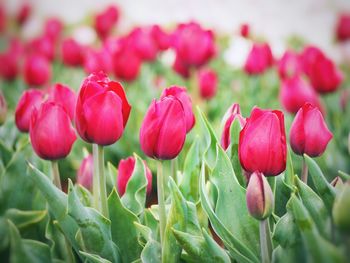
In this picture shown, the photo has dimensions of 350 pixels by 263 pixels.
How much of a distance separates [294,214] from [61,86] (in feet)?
2.21

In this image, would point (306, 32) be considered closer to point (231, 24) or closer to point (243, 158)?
point (231, 24)

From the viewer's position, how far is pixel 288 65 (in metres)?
2.26

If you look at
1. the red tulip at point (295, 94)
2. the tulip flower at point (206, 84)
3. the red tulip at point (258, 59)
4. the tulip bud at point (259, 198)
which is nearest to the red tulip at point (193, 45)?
the tulip flower at point (206, 84)

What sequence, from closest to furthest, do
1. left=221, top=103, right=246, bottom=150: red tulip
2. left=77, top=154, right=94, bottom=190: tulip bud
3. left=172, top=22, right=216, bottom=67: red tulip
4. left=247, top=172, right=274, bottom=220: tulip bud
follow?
left=247, top=172, right=274, bottom=220: tulip bud → left=221, top=103, right=246, bottom=150: red tulip → left=77, top=154, right=94, bottom=190: tulip bud → left=172, top=22, right=216, bottom=67: red tulip

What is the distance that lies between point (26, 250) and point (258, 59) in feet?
4.99

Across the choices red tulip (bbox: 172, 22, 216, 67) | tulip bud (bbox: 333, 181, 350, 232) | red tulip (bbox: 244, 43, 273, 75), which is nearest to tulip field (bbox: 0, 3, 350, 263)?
tulip bud (bbox: 333, 181, 350, 232)

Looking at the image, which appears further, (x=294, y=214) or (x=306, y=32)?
(x=306, y=32)

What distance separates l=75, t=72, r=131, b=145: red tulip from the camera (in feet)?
3.23

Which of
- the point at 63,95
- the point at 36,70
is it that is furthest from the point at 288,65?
the point at 63,95

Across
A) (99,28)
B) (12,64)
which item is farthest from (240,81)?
(12,64)

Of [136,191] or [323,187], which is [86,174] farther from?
[323,187]

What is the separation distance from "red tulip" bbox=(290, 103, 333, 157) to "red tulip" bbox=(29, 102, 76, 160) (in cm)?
47

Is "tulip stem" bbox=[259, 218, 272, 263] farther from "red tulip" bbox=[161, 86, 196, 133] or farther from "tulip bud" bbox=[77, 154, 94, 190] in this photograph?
"tulip bud" bbox=[77, 154, 94, 190]

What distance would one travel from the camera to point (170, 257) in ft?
3.29
